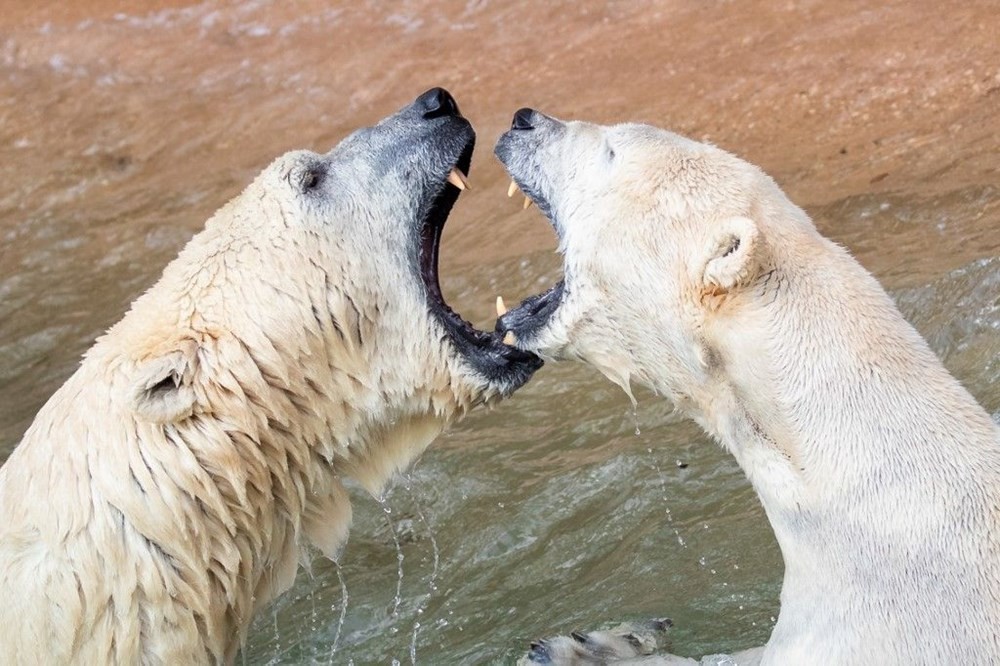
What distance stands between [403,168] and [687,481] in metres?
1.63

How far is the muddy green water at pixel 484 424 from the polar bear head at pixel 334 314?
0.75 m

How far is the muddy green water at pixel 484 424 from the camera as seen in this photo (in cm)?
446

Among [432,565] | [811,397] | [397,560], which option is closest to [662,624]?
[432,565]

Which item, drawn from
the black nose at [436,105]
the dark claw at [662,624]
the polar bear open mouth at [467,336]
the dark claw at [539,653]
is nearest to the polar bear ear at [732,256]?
the polar bear open mouth at [467,336]

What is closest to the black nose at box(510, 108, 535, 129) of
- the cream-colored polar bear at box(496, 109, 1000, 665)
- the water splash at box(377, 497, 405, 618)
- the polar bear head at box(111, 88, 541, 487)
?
the polar bear head at box(111, 88, 541, 487)

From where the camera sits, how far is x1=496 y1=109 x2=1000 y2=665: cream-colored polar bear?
9.43 ft

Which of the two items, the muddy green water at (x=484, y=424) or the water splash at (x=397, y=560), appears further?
the water splash at (x=397, y=560)

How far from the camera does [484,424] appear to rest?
211 inches

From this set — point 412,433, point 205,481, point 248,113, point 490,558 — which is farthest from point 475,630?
point 248,113

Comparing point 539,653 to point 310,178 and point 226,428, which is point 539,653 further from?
point 310,178

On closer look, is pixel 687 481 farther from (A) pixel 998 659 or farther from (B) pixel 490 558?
(A) pixel 998 659

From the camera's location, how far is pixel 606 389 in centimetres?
529

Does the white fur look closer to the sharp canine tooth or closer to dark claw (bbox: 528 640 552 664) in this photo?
the sharp canine tooth

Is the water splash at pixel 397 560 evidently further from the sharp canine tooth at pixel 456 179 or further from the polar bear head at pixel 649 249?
the polar bear head at pixel 649 249
